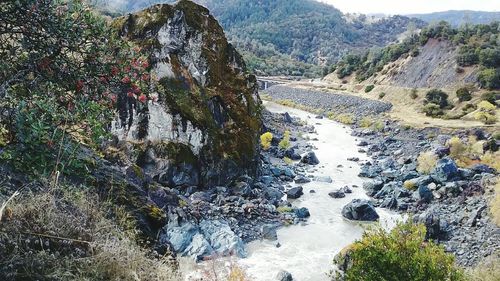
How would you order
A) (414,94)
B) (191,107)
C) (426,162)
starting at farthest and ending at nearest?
1. (414,94)
2. (426,162)
3. (191,107)

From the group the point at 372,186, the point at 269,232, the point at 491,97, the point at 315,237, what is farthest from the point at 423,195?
the point at 491,97

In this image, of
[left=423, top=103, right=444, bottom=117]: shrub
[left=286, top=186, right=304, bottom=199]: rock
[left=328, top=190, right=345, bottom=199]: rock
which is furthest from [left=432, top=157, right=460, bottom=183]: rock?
[left=423, top=103, right=444, bottom=117]: shrub

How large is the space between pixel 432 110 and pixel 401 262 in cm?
4850

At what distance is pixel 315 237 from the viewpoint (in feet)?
70.5

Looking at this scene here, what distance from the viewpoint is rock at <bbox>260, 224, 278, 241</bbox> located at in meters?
20.8

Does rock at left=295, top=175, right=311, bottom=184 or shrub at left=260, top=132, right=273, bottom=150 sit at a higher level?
shrub at left=260, top=132, right=273, bottom=150

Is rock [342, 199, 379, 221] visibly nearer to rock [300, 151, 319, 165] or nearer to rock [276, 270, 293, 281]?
rock [276, 270, 293, 281]

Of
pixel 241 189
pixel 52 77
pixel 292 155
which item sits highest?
pixel 52 77

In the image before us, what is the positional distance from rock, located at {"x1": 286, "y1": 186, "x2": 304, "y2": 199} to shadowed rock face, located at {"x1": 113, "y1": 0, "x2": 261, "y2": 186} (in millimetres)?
2838

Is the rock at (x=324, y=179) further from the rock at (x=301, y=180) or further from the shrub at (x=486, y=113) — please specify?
the shrub at (x=486, y=113)

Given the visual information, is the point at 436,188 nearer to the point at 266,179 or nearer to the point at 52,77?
the point at 266,179

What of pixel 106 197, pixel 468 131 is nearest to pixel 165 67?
pixel 106 197

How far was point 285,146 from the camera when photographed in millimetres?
42062

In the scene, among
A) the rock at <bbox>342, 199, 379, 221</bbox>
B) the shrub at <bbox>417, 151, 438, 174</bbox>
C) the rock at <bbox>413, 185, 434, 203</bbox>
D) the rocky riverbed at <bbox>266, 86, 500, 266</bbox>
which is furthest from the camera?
the shrub at <bbox>417, 151, 438, 174</bbox>
